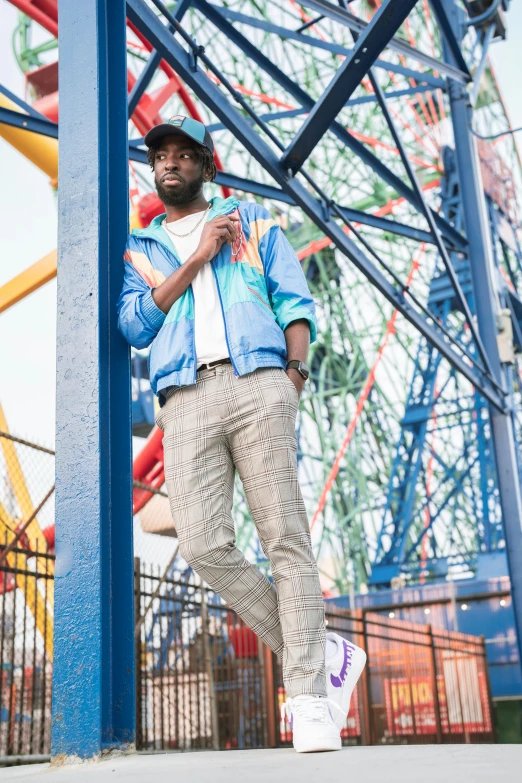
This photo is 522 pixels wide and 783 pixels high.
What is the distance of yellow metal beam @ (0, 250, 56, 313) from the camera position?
10.7m

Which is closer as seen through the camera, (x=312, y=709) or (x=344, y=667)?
(x=312, y=709)

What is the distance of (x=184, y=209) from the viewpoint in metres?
3.00

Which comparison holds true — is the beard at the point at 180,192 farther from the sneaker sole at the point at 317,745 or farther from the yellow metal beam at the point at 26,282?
the yellow metal beam at the point at 26,282

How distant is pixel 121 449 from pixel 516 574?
5.96 metres

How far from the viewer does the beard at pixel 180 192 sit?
115 inches

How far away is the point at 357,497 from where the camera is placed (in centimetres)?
2641

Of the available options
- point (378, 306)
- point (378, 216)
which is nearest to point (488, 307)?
point (378, 216)

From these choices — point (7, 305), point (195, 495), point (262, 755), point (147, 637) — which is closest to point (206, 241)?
point (195, 495)

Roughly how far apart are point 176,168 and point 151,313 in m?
0.49

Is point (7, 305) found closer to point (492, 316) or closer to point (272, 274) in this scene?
point (492, 316)

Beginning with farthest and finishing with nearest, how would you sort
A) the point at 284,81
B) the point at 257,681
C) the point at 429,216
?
the point at 257,681
the point at 429,216
the point at 284,81

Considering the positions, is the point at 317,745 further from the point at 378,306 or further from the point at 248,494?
the point at 378,306

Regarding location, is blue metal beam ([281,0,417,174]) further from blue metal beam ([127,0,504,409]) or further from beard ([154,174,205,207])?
beard ([154,174,205,207])

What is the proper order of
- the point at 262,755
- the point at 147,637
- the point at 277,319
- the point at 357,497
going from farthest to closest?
the point at 357,497, the point at 147,637, the point at 277,319, the point at 262,755
